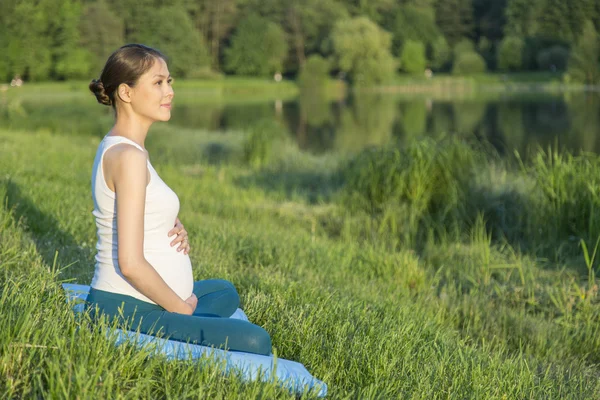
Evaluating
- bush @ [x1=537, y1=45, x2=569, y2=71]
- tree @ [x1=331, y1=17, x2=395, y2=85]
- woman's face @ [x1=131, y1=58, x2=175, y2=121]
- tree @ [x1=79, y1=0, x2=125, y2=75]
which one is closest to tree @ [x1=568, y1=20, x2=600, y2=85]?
bush @ [x1=537, y1=45, x2=569, y2=71]

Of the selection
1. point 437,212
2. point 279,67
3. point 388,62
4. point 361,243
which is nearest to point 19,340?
point 361,243

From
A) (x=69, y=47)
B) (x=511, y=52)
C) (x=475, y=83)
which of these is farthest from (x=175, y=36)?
(x=511, y=52)

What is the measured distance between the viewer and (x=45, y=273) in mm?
2588

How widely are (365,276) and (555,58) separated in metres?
50.8

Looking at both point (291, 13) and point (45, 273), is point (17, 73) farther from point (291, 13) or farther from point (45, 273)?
point (45, 273)

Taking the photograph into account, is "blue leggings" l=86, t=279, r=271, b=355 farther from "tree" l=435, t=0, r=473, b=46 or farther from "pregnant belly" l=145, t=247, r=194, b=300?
"tree" l=435, t=0, r=473, b=46

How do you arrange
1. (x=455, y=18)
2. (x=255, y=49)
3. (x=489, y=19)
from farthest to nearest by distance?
(x=455, y=18)
(x=489, y=19)
(x=255, y=49)

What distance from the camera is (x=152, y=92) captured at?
7.59 feet

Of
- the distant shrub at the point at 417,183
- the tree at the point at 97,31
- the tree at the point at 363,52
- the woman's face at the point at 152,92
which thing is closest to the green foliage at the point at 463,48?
the tree at the point at 363,52

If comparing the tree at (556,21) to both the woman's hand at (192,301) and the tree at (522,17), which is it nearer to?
the tree at (522,17)

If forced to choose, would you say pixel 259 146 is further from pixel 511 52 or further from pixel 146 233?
pixel 511 52

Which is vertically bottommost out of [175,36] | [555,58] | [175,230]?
[555,58]

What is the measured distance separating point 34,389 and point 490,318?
10.1 ft

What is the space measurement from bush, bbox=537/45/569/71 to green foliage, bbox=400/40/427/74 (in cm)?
916
